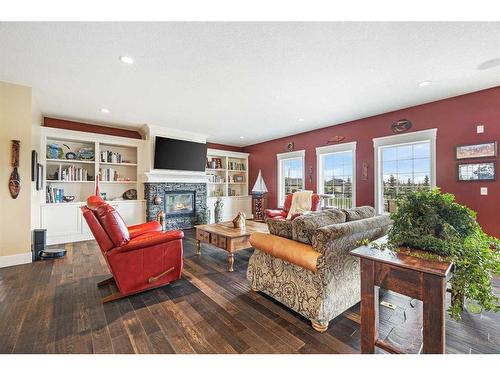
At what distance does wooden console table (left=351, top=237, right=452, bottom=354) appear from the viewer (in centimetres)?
110

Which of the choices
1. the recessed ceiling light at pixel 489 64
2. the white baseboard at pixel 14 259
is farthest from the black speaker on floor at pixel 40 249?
the recessed ceiling light at pixel 489 64

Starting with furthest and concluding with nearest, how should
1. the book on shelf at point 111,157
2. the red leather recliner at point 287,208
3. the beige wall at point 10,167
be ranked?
1. the book on shelf at point 111,157
2. the red leather recliner at point 287,208
3. the beige wall at point 10,167

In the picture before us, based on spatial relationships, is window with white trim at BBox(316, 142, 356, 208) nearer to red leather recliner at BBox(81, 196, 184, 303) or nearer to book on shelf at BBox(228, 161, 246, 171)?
book on shelf at BBox(228, 161, 246, 171)

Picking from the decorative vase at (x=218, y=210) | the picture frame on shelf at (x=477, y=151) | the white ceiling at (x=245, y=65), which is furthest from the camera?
the decorative vase at (x=218, y=210)

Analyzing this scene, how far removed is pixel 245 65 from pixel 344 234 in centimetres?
208

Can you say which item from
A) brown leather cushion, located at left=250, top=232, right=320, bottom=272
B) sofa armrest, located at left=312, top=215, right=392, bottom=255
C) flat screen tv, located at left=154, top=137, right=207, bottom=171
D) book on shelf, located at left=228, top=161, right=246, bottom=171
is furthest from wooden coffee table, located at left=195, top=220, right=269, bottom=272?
book on shelf, located at left=228, top=161, right=246, bottom=171

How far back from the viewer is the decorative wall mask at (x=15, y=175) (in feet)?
9.76

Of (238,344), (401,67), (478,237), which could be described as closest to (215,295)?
(238,344)

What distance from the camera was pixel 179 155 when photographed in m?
5.34

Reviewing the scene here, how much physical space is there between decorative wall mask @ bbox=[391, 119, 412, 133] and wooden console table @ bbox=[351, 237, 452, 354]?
3.46 meters

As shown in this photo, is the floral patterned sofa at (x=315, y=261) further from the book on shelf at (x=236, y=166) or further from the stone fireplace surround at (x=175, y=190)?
the book on shelf at (x=236, y=166)

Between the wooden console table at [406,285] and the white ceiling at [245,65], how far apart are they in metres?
1.88
